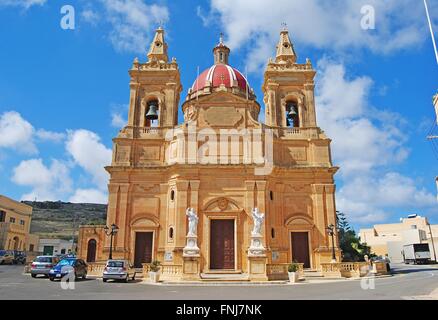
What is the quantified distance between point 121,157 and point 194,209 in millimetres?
7796

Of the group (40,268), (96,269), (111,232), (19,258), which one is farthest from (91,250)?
(19,258)

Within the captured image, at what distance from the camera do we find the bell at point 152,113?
31875mm

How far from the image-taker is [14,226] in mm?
58062

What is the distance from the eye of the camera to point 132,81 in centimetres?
3253

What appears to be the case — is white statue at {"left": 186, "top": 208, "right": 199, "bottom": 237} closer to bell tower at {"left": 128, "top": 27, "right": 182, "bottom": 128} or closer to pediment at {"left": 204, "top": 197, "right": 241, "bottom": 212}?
pediment at {"left": 204, "top": 197, "right": 241, "bottom": 212}

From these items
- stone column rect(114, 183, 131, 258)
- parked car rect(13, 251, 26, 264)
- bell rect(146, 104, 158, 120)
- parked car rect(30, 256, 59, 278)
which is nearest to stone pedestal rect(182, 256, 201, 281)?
stone column rect(114, 183, 131, 258)

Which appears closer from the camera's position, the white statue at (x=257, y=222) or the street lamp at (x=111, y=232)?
the white statue at (x=257, y=222)

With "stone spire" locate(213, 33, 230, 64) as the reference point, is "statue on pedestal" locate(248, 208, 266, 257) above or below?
below

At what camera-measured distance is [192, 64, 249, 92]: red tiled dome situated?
3803 cm

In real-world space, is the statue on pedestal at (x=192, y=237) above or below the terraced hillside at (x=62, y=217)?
below

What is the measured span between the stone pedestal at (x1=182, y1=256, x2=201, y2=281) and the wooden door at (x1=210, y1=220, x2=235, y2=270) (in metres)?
4.00

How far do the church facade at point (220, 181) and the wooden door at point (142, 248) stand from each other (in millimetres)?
75

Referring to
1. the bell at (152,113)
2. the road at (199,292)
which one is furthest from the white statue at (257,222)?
the bell at (152,113)

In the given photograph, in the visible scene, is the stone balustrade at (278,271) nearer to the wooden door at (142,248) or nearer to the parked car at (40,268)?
the wooden door at (142,248)
